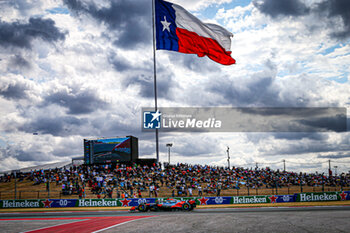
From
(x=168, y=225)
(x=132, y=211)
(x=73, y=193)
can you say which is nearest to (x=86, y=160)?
(x=73, y=193)

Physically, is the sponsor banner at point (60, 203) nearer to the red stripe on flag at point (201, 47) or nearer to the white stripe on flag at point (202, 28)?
the red stripe on flag at point (201, 47)

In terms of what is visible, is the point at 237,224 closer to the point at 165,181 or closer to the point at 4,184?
the point at 165,181

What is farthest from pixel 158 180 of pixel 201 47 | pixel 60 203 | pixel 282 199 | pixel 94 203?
pixel 201 47

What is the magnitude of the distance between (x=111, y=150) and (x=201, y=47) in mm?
26551

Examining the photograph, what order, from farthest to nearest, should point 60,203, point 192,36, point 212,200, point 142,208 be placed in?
point 60,203
point 212,200
point 142,208
point 192,36

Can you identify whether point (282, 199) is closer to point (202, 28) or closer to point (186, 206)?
point (186, 206)

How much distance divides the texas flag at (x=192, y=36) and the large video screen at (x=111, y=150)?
2398 centimetres

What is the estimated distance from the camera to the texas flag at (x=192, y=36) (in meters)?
27.7

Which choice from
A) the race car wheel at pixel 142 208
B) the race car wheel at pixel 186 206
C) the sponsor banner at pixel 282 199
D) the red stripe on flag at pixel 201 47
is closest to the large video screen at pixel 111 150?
the race car wheel at pixel 142 208

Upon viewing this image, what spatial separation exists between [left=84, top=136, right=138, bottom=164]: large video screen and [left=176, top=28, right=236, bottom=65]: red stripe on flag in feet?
80.6

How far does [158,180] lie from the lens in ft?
140

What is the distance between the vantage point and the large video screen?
48.6 m

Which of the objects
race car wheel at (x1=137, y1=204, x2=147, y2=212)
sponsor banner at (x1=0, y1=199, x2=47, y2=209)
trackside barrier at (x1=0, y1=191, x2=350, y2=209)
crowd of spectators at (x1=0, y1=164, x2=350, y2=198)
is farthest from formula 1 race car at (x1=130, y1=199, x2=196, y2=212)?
sponsor banner at (x1=0, y1=199, x2=47, y2=209)

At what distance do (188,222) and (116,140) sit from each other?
30809mm
